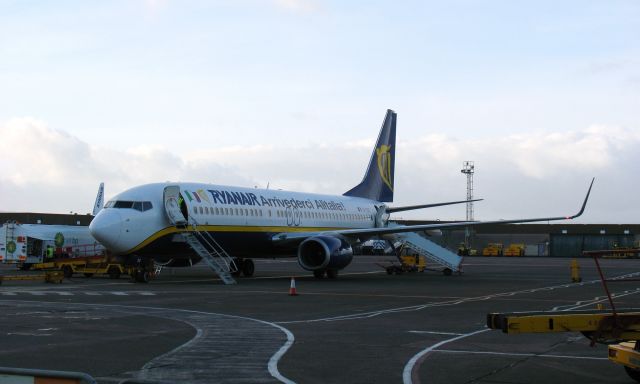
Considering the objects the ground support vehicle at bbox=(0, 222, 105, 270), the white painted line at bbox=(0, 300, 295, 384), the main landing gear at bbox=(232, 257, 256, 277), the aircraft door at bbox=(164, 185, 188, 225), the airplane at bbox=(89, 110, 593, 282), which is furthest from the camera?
the ground support vehicle at bbox=(0, 222, 105, 270)

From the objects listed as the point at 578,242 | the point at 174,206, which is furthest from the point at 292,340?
the point at 578,242

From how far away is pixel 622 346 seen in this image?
9188 millimetres

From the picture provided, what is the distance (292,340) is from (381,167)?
34.3 m

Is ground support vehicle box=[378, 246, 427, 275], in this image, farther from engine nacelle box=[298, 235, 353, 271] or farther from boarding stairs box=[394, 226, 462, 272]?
engine nacelle box=[298, 235, 353, 271]

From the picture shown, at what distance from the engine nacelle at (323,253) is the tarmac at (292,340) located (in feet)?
26.9

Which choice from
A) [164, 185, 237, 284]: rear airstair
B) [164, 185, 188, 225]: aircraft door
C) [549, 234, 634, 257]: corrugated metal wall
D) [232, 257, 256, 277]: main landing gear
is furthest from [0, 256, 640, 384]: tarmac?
[549, 234, 634, 257]: corrugated metal wall

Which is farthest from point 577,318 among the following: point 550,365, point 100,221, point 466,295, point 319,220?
point 319,220

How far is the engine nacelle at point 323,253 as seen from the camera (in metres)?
32.3

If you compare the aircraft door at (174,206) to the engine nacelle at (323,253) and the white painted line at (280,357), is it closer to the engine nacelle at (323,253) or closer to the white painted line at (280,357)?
the engine nacelle at (323,253)

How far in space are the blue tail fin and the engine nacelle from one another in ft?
43.7

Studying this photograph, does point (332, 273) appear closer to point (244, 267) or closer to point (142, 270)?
point (244, 267)

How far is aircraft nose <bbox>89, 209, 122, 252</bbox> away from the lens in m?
28.4

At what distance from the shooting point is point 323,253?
32500 mm

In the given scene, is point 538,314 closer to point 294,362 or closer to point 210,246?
point 294,362
